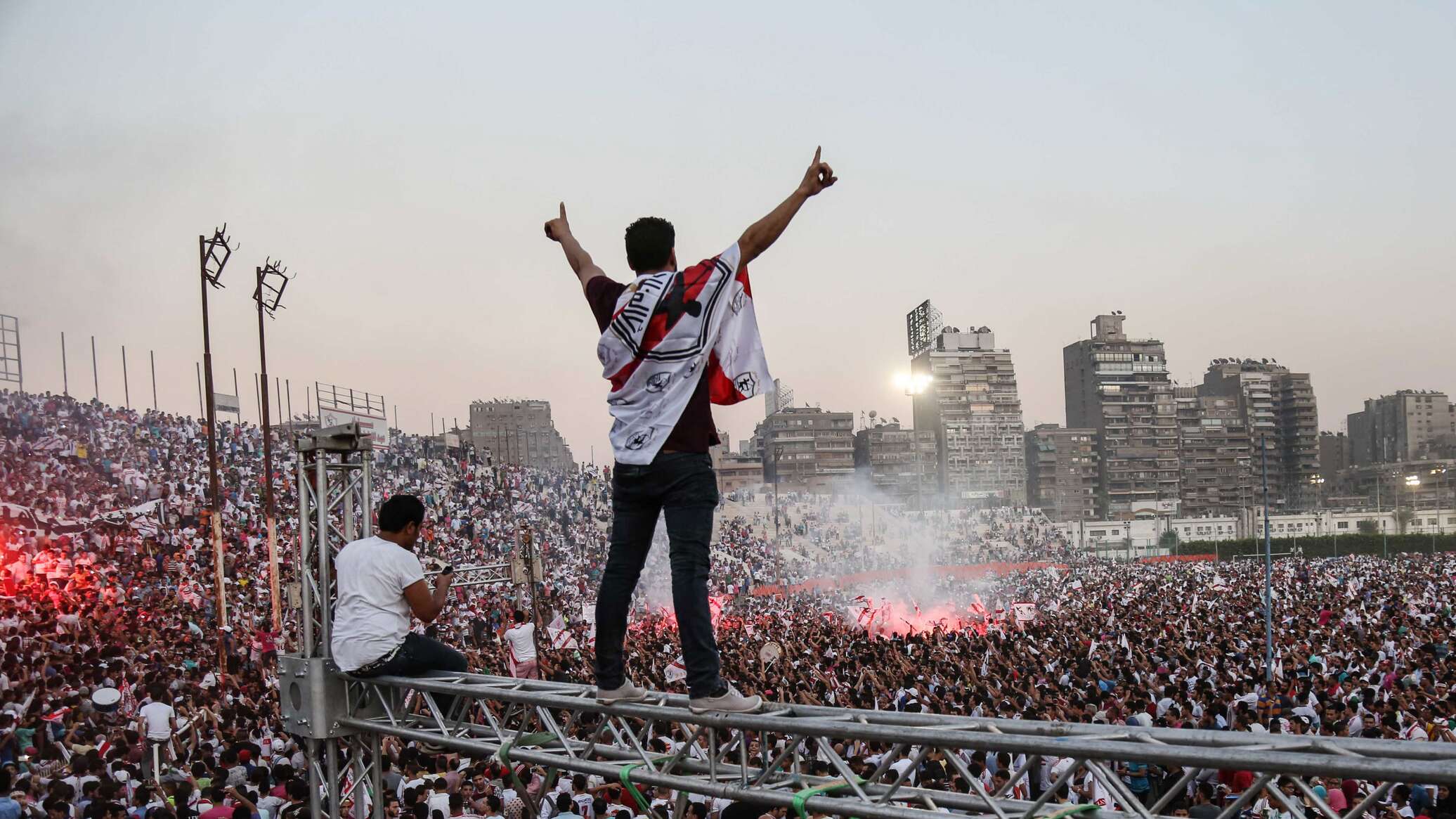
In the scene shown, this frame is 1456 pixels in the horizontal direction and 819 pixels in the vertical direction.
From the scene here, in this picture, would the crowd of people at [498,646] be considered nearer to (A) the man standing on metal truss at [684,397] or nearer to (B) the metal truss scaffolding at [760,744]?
(B) the metal truss scaffolding at [760,744]

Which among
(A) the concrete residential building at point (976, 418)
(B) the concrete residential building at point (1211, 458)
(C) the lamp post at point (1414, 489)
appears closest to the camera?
(C) the lamp post at point (1414, 489)

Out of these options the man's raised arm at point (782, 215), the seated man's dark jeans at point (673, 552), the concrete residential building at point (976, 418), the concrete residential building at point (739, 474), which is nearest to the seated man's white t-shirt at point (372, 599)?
the seated man's dark jeans at point (673, 552)

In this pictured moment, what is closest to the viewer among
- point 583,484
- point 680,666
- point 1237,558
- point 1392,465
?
point 680,666

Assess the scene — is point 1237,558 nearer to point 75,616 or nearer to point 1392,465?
point 75,616

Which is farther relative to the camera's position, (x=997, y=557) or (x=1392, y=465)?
(x=1392, y=465)

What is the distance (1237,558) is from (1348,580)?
36.4m

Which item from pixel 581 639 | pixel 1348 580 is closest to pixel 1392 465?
pixel 1348 580

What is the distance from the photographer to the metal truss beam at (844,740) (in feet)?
9.20

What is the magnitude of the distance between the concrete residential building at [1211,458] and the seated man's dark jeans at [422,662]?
511 feet

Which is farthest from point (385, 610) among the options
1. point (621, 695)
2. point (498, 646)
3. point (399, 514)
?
point (498, 646)

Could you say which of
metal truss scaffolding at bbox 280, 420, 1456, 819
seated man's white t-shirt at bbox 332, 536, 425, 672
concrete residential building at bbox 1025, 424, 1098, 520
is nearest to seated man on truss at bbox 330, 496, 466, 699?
seated man's white t-shirt at bbox 332, 536, 425, 672

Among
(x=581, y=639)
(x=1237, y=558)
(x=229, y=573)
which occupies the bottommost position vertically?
(x=1237, y=558)

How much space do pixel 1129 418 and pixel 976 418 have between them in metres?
25.7

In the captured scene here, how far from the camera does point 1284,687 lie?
14.5m
